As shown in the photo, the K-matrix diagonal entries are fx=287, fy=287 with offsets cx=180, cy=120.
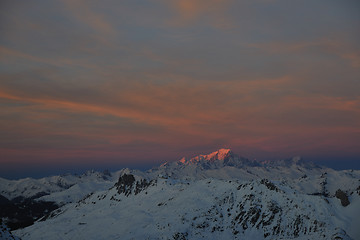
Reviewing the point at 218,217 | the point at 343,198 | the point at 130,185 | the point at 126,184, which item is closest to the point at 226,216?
the point at 218,217

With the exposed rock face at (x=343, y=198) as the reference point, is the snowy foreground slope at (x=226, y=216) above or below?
below

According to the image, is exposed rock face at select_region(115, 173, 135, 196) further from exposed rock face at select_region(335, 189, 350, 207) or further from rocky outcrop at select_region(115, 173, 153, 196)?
exposed rock face at select_region(335, 189, 350, 207)

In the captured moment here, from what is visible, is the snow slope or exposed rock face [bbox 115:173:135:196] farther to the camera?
exposed rock face [bbox 115:173:135:196]

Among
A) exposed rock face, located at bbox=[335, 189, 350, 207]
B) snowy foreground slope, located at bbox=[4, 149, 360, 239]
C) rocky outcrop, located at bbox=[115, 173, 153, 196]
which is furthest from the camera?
rocky outcrop, located at bbox=[115, 173, 153, 196]

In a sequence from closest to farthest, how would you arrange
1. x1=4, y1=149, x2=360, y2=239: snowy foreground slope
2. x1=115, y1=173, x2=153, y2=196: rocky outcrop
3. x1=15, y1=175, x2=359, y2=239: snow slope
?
1. x1=4, y1=149, x2=360, y2=239: snowy foreground slope
2. x1=15, y1=175, x2=359, y2=239: snow slope
3. x1=115, y1=173, x2=153, y2=196: rocky outcrop

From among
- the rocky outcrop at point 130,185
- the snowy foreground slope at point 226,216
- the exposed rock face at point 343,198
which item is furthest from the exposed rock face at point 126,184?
the exposed rock face at point 343,198

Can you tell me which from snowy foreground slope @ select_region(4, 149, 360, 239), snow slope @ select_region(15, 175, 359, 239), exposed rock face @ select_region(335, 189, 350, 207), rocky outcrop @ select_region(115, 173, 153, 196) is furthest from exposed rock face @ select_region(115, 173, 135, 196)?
exposed rock face @ select_region(335, 189, 350, 207)

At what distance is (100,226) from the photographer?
11506cm

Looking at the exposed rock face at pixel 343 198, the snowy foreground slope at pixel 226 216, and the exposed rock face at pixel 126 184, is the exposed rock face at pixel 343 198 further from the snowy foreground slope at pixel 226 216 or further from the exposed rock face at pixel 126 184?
the exposed rock face at pixel 126 184

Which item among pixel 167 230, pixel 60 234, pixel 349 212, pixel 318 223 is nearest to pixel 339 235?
pixel 318 223

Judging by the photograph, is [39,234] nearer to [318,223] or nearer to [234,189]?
[234,189]

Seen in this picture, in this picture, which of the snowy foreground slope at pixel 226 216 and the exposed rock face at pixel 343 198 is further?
the exposed rock face at pixel 343 198

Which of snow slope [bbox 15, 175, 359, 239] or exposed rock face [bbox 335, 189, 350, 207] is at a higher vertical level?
exposed rock face [bbox 335, 189, 350, 207]

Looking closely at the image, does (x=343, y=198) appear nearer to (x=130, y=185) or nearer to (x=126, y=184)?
(x=130, y=185)
